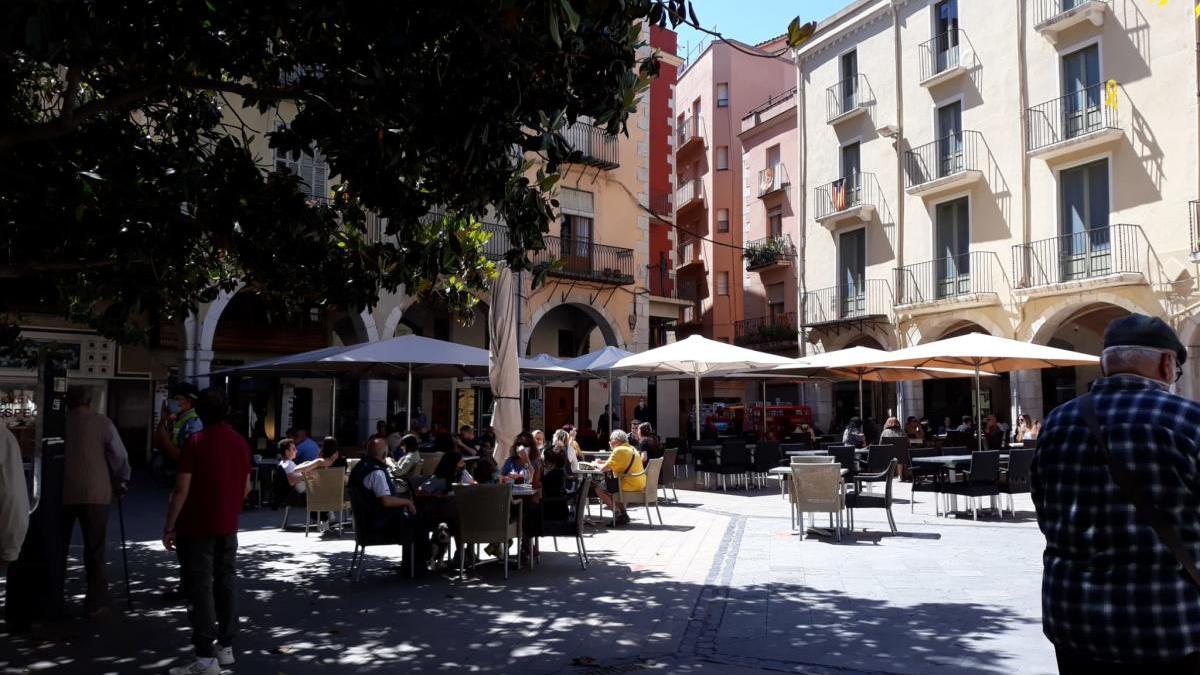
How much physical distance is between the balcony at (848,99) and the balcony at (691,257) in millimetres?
11509

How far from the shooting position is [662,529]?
11.4 m

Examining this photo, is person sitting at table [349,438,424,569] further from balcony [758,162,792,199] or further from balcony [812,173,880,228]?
balcony [758,162,792,199]

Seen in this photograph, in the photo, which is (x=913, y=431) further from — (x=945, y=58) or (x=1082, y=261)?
(x=945, y=58)

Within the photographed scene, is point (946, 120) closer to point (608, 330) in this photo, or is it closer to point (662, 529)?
point (608, 330)

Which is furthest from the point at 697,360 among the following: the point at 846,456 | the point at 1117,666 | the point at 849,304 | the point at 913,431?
the point at 1117,666

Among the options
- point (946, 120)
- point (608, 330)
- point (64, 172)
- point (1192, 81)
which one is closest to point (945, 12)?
point (946, 120)

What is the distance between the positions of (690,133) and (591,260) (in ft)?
53.2

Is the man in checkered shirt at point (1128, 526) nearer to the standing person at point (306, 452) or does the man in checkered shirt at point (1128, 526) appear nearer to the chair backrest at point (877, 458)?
the standing person at point (306, 452)

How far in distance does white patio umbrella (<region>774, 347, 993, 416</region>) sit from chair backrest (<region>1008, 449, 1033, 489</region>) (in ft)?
15.5

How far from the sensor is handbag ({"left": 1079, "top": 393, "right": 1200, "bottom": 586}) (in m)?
2.39

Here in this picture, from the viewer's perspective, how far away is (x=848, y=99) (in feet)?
88.5

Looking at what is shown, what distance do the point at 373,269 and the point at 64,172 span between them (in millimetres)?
2866

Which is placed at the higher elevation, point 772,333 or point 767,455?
point 772,333

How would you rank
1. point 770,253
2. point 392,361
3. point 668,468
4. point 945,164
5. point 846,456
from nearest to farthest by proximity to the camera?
point 392,361, point 668,468, point 846,456, point 945,164, point 770,253
